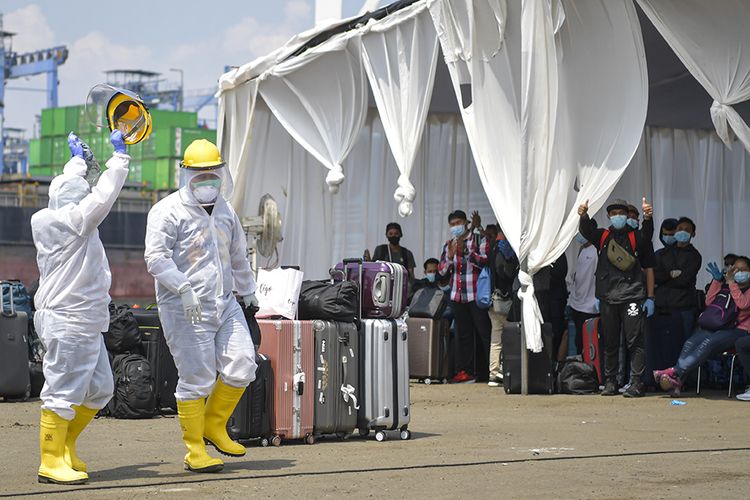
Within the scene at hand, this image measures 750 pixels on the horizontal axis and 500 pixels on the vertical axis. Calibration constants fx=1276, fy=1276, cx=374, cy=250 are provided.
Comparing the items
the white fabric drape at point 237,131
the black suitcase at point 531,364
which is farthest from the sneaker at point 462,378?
the white fabric drape at point 237,131

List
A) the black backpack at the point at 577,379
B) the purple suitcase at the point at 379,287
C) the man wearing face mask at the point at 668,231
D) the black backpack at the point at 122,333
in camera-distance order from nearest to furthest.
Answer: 1. the purple suitcase at the point at 379,287
2. the black backpack at the point at 122,333
3. the black backpack at the point at 577,379
4. the man wearing face mask at the point at 668,231

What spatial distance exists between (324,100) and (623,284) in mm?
5211

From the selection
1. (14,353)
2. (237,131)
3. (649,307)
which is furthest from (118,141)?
(237,131)

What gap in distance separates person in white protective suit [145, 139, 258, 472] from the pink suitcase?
39.1 inches

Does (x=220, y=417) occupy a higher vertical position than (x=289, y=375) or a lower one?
lower

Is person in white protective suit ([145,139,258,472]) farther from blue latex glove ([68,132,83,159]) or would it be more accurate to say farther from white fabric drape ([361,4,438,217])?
white fabric drape ([361,4,438,217])

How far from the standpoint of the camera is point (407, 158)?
13.5 m

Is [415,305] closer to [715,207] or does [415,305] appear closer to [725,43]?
[725,43]

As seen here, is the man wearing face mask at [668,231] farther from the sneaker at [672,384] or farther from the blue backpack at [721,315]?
the sneaker at [672,384]

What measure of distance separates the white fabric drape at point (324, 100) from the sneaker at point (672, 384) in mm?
4795

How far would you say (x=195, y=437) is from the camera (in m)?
6.81

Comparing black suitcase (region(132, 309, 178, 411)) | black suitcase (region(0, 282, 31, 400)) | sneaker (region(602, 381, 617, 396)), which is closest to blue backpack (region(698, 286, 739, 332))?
sneaker (region(602, 381, 617, 396))

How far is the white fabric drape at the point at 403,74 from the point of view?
13211mm

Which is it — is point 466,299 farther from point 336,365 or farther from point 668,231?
point 336,365
